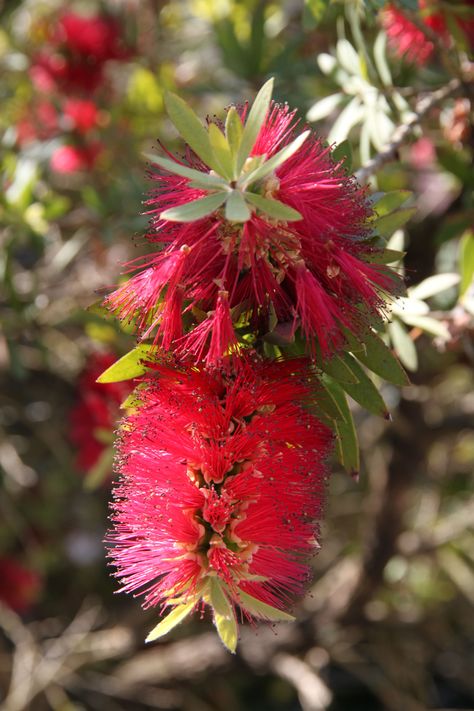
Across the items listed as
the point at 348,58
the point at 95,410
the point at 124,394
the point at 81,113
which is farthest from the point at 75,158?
the point at 348,58

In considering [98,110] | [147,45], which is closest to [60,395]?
[98,110]

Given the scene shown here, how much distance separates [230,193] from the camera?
91 cm

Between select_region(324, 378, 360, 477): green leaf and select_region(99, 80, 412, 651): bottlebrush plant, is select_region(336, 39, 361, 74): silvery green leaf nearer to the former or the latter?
select_region(99, 80, 412, 651): bottlebrush plant

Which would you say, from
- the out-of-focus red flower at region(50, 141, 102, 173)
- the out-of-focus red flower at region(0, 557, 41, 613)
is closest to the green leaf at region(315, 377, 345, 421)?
the out-of-focus red flower at region(50, 141, 102, 173)

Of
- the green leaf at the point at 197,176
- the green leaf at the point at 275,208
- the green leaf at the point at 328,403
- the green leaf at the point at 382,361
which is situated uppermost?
the green leaf at the point at 197,176

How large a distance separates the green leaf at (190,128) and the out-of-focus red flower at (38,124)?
6.87ft

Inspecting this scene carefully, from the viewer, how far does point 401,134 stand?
1372mm

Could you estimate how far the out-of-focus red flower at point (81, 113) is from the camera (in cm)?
278

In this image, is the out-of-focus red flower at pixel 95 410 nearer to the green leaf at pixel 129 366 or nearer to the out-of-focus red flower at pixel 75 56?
the green leaf at pixel 129 366

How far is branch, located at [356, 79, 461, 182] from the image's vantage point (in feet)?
4.09

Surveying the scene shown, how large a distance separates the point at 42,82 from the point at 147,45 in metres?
0.48

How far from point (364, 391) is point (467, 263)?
0.60 meters

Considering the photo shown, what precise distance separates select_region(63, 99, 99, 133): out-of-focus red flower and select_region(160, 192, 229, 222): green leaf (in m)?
2.02

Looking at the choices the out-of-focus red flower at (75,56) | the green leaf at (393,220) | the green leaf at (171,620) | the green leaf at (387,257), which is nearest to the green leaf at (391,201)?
the green leaf at (393,220)
